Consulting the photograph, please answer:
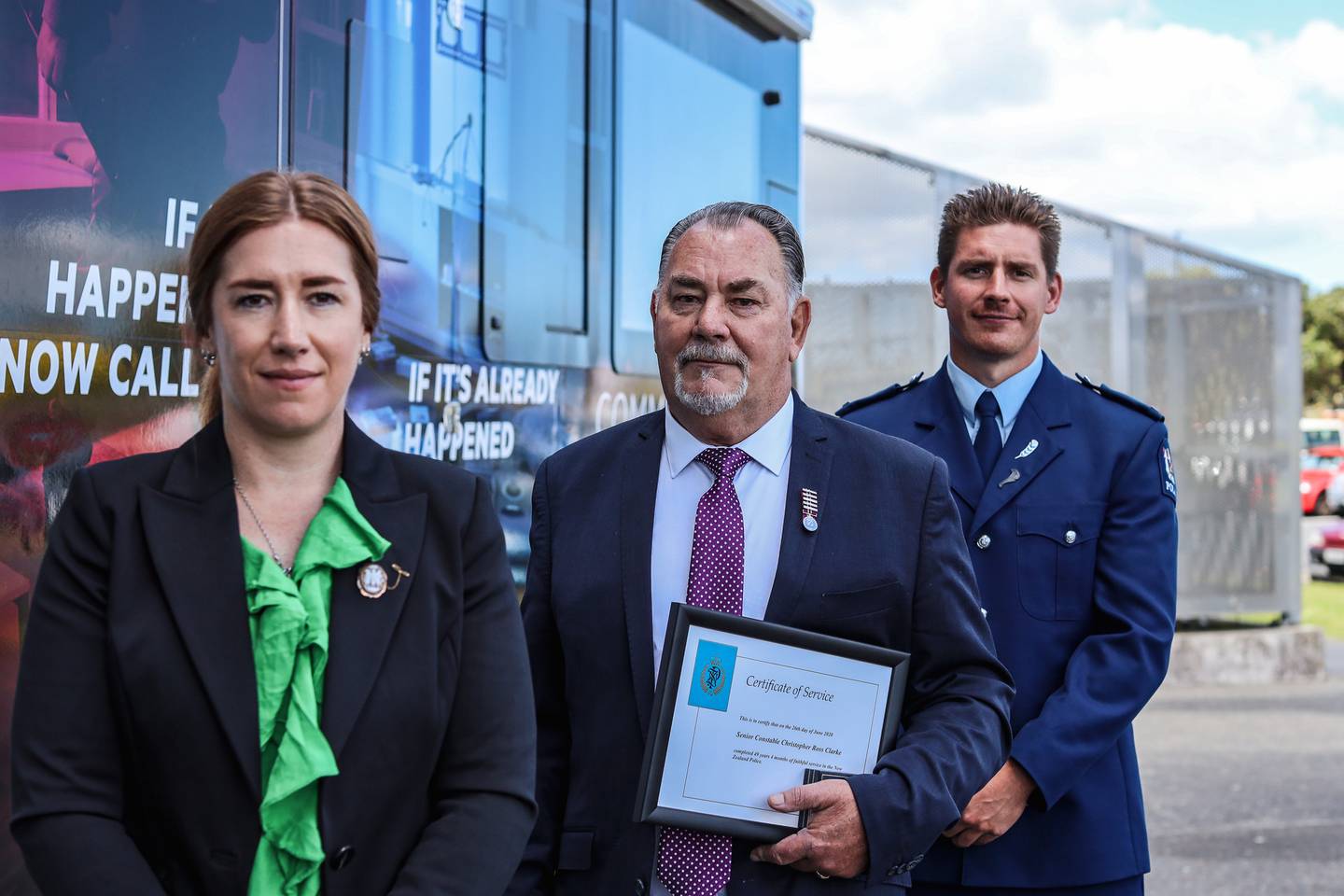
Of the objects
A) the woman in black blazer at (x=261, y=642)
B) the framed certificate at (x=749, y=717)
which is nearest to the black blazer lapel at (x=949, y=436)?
the framed certificate at (x=749, y=717)

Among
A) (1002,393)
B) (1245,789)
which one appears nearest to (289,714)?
(1002,393)

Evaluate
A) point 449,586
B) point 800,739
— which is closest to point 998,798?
point 800,739

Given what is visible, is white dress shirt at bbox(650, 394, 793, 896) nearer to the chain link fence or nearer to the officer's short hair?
the officer's short hair

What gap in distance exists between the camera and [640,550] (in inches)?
90.0

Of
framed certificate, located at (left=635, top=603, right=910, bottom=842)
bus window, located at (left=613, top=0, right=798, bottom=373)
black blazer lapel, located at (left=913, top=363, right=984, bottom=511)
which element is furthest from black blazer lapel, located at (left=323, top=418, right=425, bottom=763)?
bus window, located at (left=613, top=0, right=798, bottom=373)

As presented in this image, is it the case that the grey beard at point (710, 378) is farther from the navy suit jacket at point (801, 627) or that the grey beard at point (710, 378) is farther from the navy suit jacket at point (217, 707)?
the navy suit jacket at point (217, 707)

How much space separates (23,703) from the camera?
1.69m

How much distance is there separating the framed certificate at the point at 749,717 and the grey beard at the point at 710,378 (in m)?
0.34

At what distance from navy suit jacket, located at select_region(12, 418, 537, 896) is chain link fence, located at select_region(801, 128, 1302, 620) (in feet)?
27.3

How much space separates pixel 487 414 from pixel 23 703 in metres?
1.52

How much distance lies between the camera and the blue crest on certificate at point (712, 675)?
2.13 metres

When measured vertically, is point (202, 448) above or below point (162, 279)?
below

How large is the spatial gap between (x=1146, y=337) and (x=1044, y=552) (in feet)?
26.3

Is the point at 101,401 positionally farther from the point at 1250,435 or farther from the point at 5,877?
the point at 1250,435
